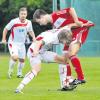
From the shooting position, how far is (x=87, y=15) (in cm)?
3906

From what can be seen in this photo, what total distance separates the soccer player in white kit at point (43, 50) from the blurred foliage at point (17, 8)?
42423 mm

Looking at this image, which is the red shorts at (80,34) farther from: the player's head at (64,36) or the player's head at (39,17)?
the player's head at (64,36)

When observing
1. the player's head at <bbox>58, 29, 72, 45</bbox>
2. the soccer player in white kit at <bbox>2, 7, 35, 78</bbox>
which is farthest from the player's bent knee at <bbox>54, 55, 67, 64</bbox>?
the soccer player in white kit at <bbox>2, 7, 35, 78</bbox>

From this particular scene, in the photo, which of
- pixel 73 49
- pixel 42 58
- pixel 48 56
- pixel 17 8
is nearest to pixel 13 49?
pixel 73 49

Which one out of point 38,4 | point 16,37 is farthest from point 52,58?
point 38,4

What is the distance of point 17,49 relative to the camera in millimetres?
19516

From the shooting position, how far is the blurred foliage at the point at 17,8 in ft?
183

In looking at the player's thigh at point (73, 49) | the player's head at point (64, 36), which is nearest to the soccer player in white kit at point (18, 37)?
the player's thigh at point (73, 49)

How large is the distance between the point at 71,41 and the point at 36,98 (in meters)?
1.78

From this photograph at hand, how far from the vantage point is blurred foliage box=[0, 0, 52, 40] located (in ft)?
183

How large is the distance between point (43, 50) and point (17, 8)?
43.5m

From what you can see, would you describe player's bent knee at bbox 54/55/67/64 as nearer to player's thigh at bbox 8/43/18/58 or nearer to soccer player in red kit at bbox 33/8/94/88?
soccer player in red kit at bbox 33/8/94/88

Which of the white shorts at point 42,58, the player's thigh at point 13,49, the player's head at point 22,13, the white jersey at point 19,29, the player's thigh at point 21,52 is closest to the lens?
the white shorts at point 42,58

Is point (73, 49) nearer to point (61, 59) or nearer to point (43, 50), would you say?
point (61, 59)
